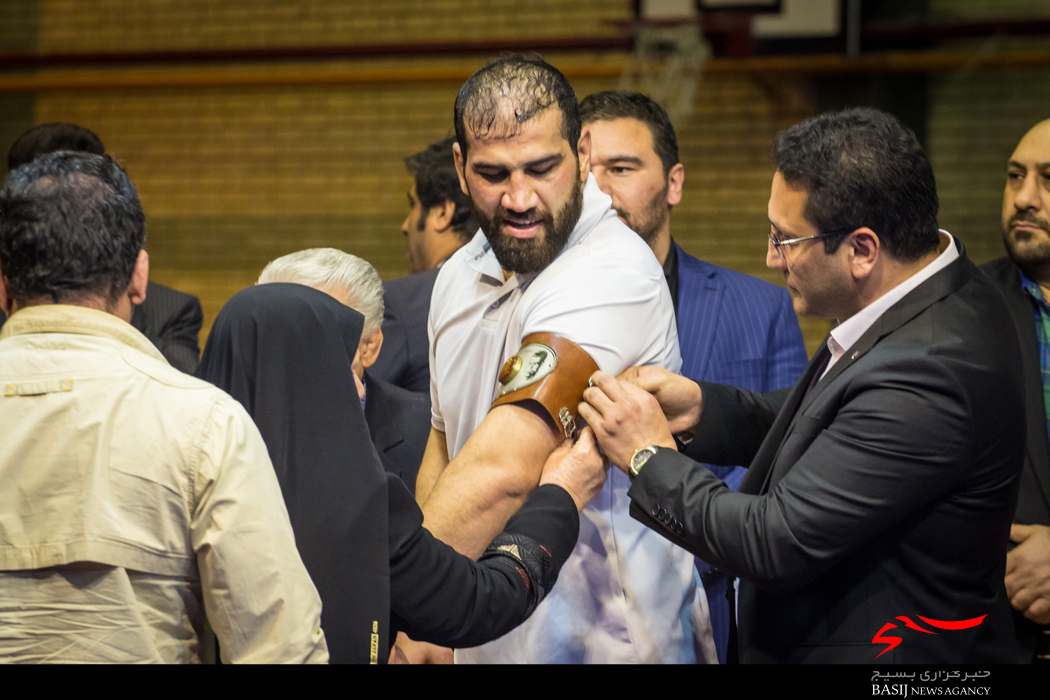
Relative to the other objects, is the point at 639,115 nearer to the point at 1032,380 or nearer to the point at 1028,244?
the point at 1028,244

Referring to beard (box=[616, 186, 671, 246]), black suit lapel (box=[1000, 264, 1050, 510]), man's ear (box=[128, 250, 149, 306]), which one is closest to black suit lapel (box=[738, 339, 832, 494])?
black suit lapel (box=[1000, 264, 1050, 510])

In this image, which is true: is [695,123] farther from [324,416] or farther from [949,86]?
[324,416]

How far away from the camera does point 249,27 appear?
612 centimetres

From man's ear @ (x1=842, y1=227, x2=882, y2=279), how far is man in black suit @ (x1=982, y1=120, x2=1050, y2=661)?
2.74 feet

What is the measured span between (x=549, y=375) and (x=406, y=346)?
132cm

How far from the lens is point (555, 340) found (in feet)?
5.64

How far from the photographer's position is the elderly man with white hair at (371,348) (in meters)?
2.36

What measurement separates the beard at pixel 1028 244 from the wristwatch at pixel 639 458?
1544mm

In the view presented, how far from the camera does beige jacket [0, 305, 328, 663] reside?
1.27 metres

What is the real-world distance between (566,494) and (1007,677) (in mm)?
783

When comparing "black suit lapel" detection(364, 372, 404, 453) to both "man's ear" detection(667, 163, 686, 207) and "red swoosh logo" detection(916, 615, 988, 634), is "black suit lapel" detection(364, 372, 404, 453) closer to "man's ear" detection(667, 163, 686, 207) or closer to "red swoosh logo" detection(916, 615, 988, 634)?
"man's ear" detection(667, 163, 686, 207)

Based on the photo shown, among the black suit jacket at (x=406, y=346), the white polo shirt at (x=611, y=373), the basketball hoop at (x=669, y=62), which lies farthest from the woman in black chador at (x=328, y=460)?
the basketball hoop at (x=669, y=62)

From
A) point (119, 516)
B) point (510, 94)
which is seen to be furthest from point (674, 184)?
point (119, 516)

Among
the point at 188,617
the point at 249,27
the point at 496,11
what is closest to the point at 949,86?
the point at 496,11
